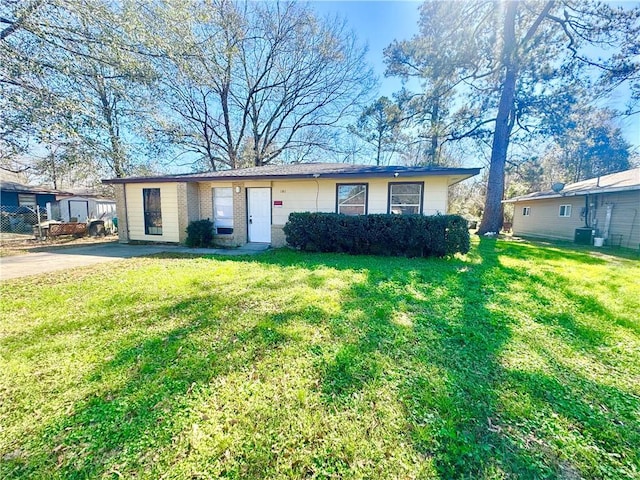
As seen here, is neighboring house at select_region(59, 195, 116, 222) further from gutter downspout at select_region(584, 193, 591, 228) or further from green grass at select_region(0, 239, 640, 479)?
gutter downspout at select_region(584, 193, 591, 228)

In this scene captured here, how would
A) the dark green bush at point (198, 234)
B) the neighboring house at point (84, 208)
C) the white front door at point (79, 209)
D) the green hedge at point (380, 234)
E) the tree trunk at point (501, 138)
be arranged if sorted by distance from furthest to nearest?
the white front door at point (79, 209) < the neighboring house at point (84, 208) < the tree trunk at point (501, 138) < the dark green bush at point (198, 234) < the green hedge at point (380, 234)

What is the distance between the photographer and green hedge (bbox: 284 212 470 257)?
7203 millimetres

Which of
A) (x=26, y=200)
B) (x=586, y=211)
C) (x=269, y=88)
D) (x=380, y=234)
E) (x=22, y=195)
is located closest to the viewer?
(x=380, y=234)

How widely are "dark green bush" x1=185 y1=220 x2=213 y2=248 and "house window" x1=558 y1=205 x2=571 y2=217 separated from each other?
18137 millimetres

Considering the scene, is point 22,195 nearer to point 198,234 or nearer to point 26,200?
point 26,200

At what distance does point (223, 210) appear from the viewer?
1012 cm

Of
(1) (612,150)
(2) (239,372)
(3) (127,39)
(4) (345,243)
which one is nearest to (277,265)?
(4) (345,243)

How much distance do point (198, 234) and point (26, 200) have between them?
63.1ft

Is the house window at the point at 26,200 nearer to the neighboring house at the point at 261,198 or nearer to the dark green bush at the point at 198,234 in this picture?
the neighboring house at the point at 261,198

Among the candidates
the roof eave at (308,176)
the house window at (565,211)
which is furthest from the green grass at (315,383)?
→ the house window at (565,211)

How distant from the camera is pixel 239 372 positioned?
2379 mm

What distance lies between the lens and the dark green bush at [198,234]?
9.49 m

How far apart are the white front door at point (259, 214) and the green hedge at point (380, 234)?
5.74 ft

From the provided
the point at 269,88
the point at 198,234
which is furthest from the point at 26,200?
the point at 198,234
